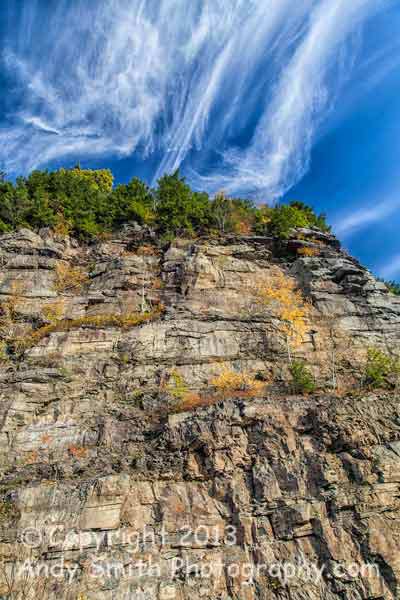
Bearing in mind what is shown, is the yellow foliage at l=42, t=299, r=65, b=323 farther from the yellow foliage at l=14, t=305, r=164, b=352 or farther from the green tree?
the green tree

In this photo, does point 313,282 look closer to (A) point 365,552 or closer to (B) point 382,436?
(B) point 382,436

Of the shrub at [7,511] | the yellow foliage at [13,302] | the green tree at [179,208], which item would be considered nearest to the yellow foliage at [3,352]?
the yellow foliage at [13,302]

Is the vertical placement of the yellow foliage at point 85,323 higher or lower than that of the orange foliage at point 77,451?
higher

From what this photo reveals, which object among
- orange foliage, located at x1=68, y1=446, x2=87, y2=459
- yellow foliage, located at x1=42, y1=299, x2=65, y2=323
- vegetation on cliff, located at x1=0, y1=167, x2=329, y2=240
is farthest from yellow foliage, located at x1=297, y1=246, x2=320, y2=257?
orange foliage, located at x1=68, y1=446, x2=87, y2=459

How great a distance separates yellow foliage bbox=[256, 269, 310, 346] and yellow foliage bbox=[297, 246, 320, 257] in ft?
9.30

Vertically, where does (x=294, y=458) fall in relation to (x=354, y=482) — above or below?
above

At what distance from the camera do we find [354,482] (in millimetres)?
12953

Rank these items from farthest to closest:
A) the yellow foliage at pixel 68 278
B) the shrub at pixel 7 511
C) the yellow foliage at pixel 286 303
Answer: the yellow foliage at pixel 68 278 < the yellow foliage at pixel 286 303 < the shrub at pixel 7 511

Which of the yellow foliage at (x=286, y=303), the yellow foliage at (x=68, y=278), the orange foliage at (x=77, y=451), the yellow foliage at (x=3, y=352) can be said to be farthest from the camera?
the yellow foliage at (x=68, y=278)

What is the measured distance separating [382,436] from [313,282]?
475 inches

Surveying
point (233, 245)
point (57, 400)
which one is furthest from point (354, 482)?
point (233, 245)

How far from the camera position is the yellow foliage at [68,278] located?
22844 millimetres

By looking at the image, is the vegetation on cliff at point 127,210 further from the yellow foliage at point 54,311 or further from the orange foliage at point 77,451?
the orange foliage at point 77,451

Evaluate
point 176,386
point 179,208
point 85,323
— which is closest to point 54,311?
point 85,323
